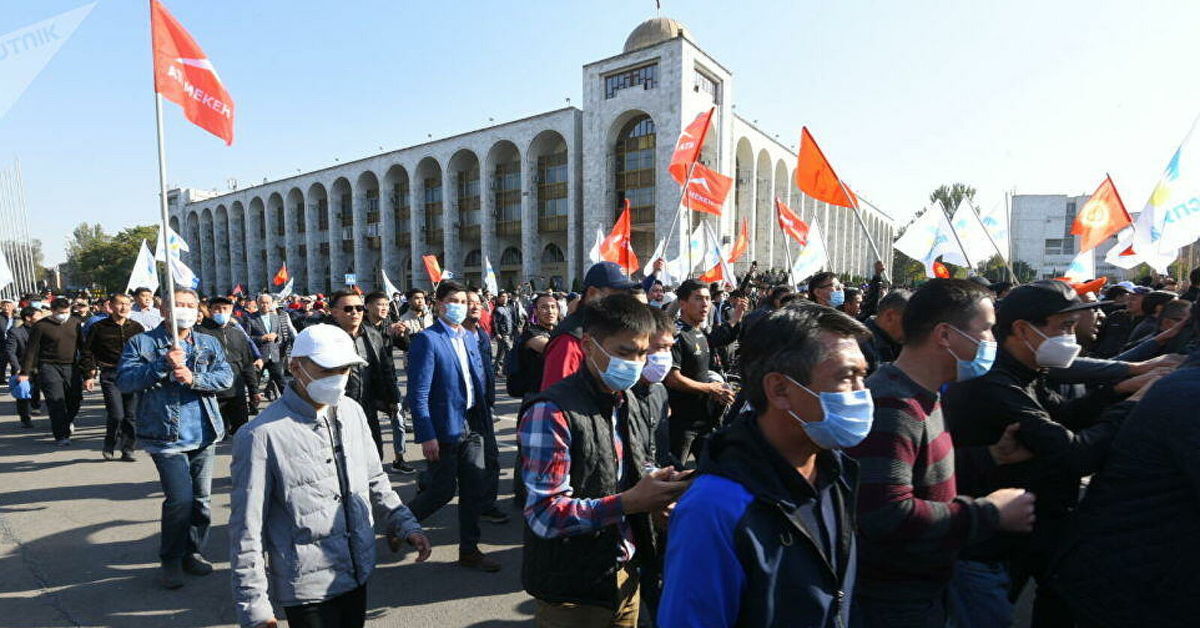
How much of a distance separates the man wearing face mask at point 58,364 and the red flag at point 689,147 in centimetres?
882

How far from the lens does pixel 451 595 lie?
3615mm

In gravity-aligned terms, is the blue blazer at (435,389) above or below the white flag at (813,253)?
below

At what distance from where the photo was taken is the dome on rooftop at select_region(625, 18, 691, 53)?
115ft

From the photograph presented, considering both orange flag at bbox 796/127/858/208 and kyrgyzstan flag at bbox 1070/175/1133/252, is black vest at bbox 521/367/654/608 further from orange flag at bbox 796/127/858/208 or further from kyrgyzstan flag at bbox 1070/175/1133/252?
kyrgyzstan flag at bbox 1070/175/1133/252

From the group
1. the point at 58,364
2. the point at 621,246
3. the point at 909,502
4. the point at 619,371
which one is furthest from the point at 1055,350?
the point at 58,364

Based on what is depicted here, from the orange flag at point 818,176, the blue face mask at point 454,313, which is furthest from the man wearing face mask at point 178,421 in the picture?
the orange flag at point 818,176

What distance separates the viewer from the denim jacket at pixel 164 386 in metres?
3.73

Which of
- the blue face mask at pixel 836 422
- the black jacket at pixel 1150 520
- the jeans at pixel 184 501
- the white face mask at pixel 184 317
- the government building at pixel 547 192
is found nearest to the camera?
the blue face mask at pixel 836 422

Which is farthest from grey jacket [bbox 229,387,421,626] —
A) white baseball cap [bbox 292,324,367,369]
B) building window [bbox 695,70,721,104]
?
building window [bbox 695,70,721,104]

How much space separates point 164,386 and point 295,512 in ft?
8.00

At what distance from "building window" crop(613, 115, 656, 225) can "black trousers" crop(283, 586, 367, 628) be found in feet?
105

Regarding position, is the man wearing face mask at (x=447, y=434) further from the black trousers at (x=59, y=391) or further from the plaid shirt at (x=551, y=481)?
the black trousers at (x=59, y=391)

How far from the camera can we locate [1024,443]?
214 cm

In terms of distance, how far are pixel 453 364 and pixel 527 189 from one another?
34.2 m
